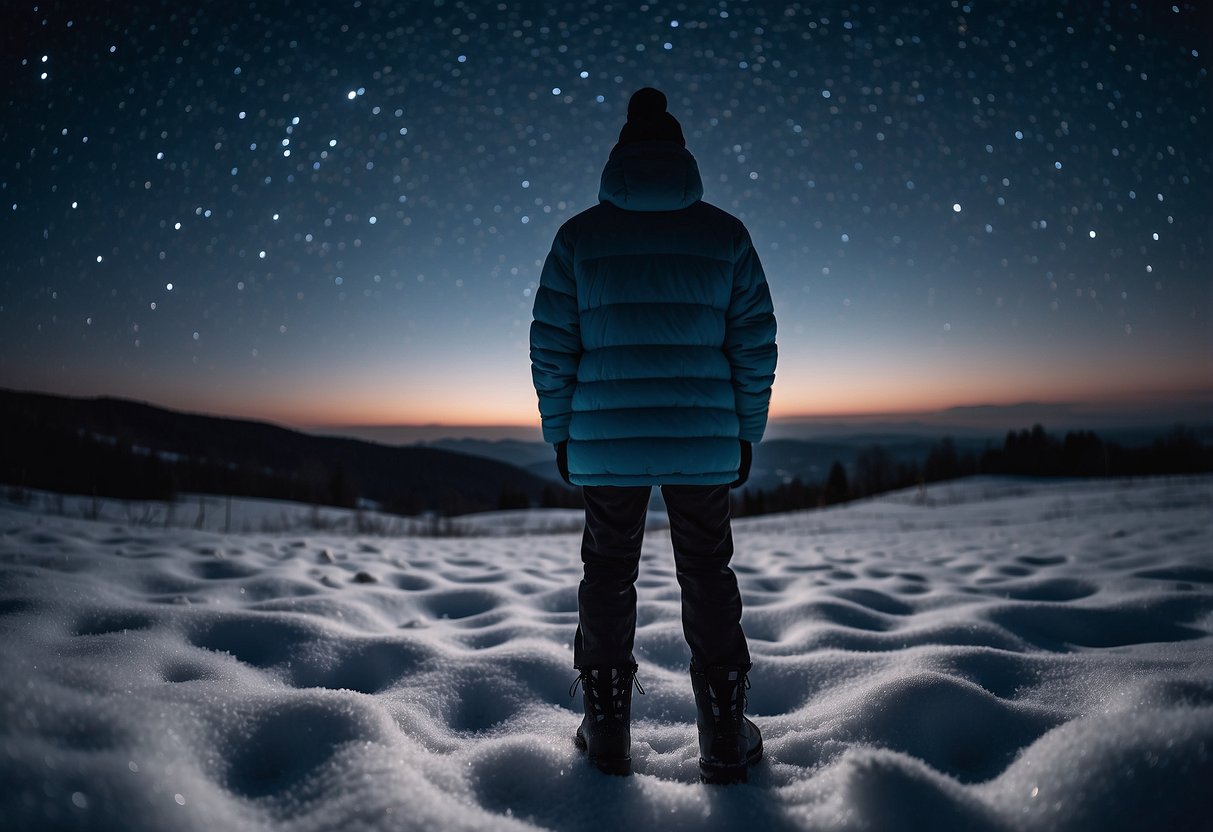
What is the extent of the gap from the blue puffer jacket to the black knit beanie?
0.23 feet

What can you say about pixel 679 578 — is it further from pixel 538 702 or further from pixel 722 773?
pixel 538 702

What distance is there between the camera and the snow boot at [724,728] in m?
1.41

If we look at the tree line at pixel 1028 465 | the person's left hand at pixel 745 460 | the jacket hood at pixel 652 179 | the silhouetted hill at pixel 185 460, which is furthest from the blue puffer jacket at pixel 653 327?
the tree line at pixel 1028 465

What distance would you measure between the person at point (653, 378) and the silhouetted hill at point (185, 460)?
31.4 feet

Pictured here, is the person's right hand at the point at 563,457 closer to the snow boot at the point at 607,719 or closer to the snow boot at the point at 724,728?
the snow boot at the point at 607,719

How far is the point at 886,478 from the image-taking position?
207 ft

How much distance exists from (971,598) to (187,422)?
326 feet

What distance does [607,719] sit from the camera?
1.47 metres

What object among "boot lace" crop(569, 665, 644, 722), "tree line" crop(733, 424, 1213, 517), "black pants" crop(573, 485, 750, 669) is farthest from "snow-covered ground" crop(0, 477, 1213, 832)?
"tree line" crop(733, 424, 1213, 517)

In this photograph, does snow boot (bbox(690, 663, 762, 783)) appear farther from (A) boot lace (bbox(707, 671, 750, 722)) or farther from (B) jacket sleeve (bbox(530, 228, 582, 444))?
(B) jacket sleeve (bbox(530, 228, 582, 444))

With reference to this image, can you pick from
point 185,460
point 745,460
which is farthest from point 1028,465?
point 185,460

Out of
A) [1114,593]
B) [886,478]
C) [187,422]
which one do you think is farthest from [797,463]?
[1114,593]

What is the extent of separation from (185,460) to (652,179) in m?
58.6

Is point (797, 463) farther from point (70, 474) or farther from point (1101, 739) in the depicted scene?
point (1101, 739)
